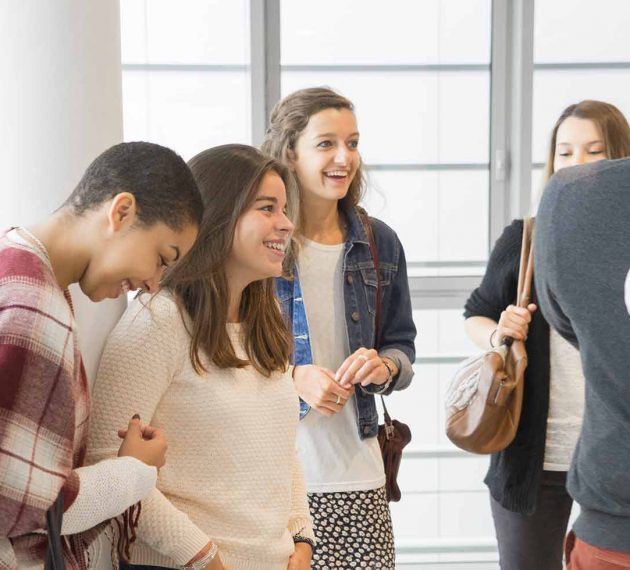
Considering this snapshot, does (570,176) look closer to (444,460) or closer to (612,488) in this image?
(612,488)

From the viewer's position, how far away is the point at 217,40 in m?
3.89

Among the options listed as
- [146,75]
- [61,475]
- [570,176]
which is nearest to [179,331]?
[61,475]

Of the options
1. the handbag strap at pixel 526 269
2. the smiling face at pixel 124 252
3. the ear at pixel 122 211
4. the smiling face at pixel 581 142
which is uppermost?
the smiling face at pixel 581 142

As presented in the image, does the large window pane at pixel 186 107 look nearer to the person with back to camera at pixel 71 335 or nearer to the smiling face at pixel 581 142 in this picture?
the smiling face at pixel 581 142

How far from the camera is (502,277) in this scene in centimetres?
272

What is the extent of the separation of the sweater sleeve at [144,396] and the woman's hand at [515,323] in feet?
3.60

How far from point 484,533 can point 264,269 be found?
2622 millimetres

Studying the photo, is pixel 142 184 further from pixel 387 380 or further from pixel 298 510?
pixel 387 380

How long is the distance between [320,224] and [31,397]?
60.0 inches

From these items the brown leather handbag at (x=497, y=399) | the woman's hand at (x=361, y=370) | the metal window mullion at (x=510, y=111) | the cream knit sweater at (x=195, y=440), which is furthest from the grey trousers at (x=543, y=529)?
the metal window mullion at (x=510, y=111)

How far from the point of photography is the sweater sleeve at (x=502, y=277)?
107 inches

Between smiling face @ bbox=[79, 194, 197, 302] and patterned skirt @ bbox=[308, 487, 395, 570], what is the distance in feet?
3.90

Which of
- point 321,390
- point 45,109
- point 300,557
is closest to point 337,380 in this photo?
point 321,390

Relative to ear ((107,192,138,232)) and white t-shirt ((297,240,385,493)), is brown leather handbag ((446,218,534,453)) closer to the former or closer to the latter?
white t-shirt ((297,240,385,493))
